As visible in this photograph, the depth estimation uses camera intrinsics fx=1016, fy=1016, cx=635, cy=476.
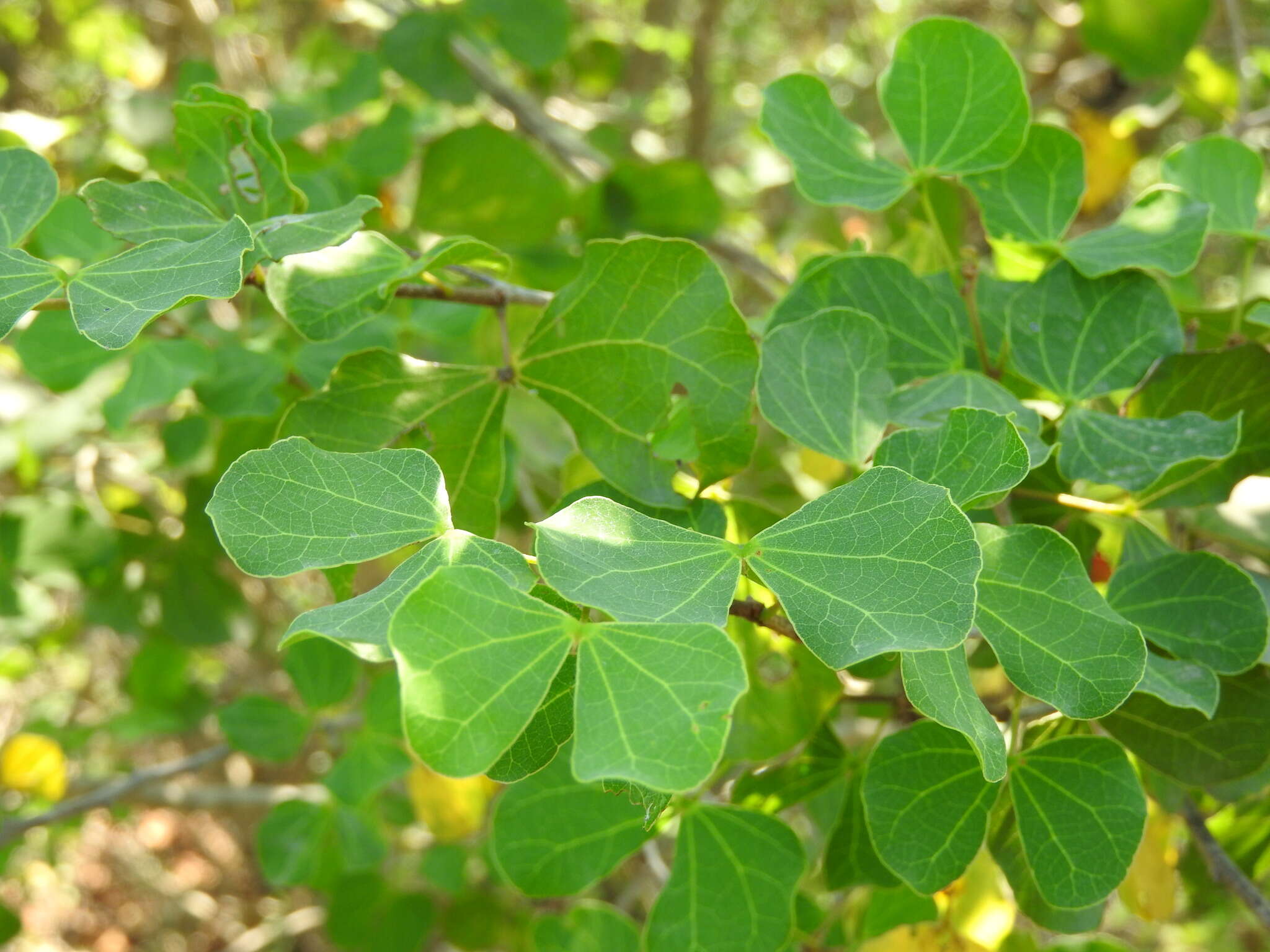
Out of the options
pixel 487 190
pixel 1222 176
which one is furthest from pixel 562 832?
pixel 487 190

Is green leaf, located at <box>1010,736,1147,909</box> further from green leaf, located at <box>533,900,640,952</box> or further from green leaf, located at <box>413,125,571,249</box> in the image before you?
green leaf, located at <box>413,125,571,249</box>

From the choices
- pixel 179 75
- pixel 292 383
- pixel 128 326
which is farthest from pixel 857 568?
pixel 179 75

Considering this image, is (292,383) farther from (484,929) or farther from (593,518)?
(484,929)

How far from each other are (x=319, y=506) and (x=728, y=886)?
493mm

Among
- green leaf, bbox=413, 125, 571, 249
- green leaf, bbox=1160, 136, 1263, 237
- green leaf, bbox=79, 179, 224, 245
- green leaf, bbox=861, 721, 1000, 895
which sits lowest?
green leaf, bbox=413, 125, 571, 249

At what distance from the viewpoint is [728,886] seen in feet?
2.77

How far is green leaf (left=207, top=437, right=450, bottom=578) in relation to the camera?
556mm

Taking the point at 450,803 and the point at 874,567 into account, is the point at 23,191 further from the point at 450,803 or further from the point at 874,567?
the point at 450,803

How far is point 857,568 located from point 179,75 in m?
1.59

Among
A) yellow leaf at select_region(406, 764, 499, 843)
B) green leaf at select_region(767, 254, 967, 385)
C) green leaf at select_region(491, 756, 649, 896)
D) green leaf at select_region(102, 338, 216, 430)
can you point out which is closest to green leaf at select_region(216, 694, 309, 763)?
yellow leaf at select_region(406, 764, 499, 843)

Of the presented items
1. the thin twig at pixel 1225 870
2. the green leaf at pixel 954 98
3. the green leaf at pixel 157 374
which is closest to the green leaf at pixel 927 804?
the thin twig at pixel 1225 870

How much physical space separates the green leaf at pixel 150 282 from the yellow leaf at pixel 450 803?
3.43 feet

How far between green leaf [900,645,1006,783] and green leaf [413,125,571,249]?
1122 millimetres

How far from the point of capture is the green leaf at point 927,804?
0.71 m
